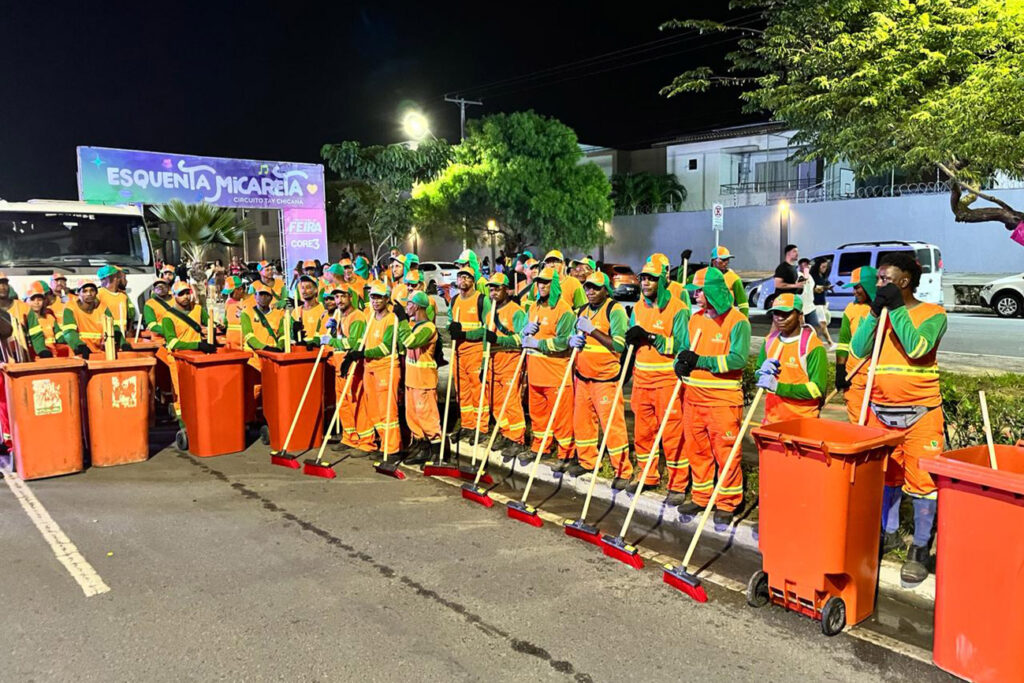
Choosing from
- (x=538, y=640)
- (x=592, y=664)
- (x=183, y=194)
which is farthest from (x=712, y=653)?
(x=183, y=194)

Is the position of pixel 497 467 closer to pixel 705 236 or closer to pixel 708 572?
pixel 708 572

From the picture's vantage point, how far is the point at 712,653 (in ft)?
12.7

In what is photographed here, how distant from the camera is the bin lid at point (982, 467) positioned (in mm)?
3203

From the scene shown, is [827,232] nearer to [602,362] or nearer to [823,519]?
[602,362]

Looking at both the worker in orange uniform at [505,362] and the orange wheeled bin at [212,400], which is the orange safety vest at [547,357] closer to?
the worker in orange uniform at [505,362]

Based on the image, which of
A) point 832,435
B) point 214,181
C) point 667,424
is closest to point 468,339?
point 667,424

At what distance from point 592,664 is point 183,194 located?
736 inches

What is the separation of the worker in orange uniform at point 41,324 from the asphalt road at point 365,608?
297cm

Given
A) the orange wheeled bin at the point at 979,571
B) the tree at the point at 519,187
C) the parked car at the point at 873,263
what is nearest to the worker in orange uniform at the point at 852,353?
the orange wheeled bin at the point at 979,571

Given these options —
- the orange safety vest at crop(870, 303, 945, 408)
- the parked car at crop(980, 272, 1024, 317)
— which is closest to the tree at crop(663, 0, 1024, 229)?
the orange safety vest at crop(870, 303, 945, 408)

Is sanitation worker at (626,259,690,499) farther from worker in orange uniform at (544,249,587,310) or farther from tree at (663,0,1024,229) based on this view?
tree at (663,0,1024,229)

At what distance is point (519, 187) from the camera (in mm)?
30984

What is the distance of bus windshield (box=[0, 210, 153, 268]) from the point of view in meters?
11.8

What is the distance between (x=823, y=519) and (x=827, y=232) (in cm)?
2873
